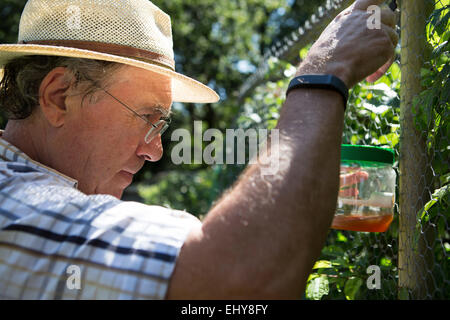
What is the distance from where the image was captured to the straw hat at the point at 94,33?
171 cm

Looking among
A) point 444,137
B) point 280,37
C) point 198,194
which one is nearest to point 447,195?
point 444,137

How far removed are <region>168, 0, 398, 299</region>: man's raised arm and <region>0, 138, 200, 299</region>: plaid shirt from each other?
0.07 m

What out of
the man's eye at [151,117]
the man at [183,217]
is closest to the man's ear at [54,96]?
the man at [183,217]

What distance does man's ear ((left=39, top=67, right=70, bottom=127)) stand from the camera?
1671mm

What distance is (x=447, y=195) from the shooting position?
1649 mm

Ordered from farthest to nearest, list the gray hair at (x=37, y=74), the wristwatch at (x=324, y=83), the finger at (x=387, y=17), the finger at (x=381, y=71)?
1. the gray hair at (x=37, y=74)
2. the finger at (x=381, y=71)
3. the finger at (x=387, y=17)
4. the wristwatch at (x=324, y=83)

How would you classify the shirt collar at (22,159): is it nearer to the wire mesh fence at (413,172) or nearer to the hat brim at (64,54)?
the hat brim at (64,54)

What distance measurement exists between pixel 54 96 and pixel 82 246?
2.29 ft

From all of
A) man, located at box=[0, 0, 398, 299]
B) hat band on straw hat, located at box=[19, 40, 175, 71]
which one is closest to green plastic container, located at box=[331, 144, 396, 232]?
man, located at box=[0, 0, 398, 299]

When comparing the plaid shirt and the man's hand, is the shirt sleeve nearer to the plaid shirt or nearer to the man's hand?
the plaid shirt

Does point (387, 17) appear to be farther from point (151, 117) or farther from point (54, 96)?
point (54, 96)

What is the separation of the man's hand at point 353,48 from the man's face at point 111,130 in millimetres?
670

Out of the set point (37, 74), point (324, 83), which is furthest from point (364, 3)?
point (37, 74)

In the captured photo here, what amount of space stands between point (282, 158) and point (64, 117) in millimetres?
849
